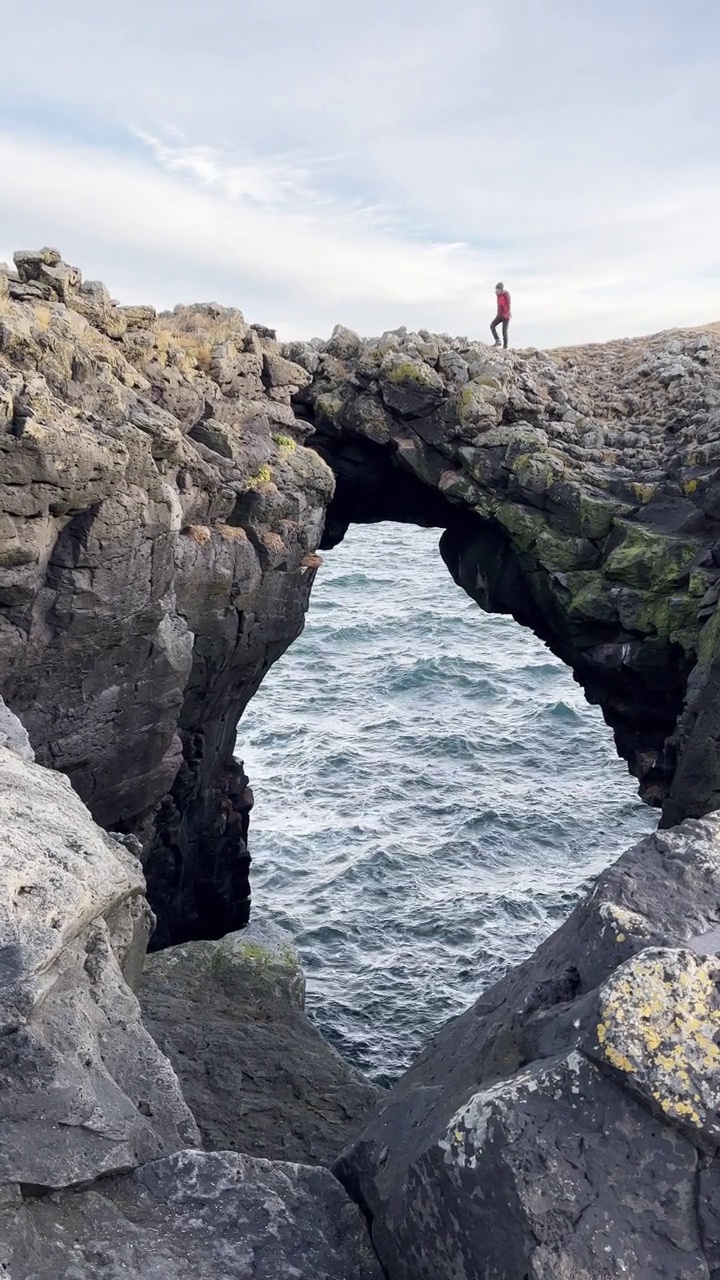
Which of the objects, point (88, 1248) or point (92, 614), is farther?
point (92, 614)

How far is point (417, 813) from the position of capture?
41.8 metres

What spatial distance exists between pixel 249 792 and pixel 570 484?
13680 millimetres

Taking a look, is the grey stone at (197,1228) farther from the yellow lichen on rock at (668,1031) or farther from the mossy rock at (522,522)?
the mossy rock at (522,522)

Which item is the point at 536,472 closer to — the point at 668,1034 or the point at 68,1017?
the point at 68,1017

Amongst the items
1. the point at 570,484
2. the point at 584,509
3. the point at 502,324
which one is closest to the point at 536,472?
the point at 570,484

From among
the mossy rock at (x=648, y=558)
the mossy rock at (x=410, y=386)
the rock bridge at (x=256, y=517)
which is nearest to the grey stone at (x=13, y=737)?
the rock bridge at (x=256, y=517)

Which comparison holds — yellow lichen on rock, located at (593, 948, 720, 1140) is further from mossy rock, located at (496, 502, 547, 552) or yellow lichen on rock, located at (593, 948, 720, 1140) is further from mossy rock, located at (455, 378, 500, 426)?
mossy rock, located at (455, 378, 500, 426)

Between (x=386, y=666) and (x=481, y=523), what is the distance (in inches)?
1225

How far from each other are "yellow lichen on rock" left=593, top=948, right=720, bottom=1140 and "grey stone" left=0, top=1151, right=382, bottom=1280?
9.44ft

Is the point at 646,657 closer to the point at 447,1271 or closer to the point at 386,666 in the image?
the point at 447,1271

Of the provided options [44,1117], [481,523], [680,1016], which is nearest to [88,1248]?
[44,1117]

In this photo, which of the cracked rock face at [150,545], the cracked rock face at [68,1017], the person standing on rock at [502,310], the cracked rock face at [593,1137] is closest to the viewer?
the cracked rock face at [593,1137]

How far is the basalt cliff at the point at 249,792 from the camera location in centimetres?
673

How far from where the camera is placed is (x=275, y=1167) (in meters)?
8.40
